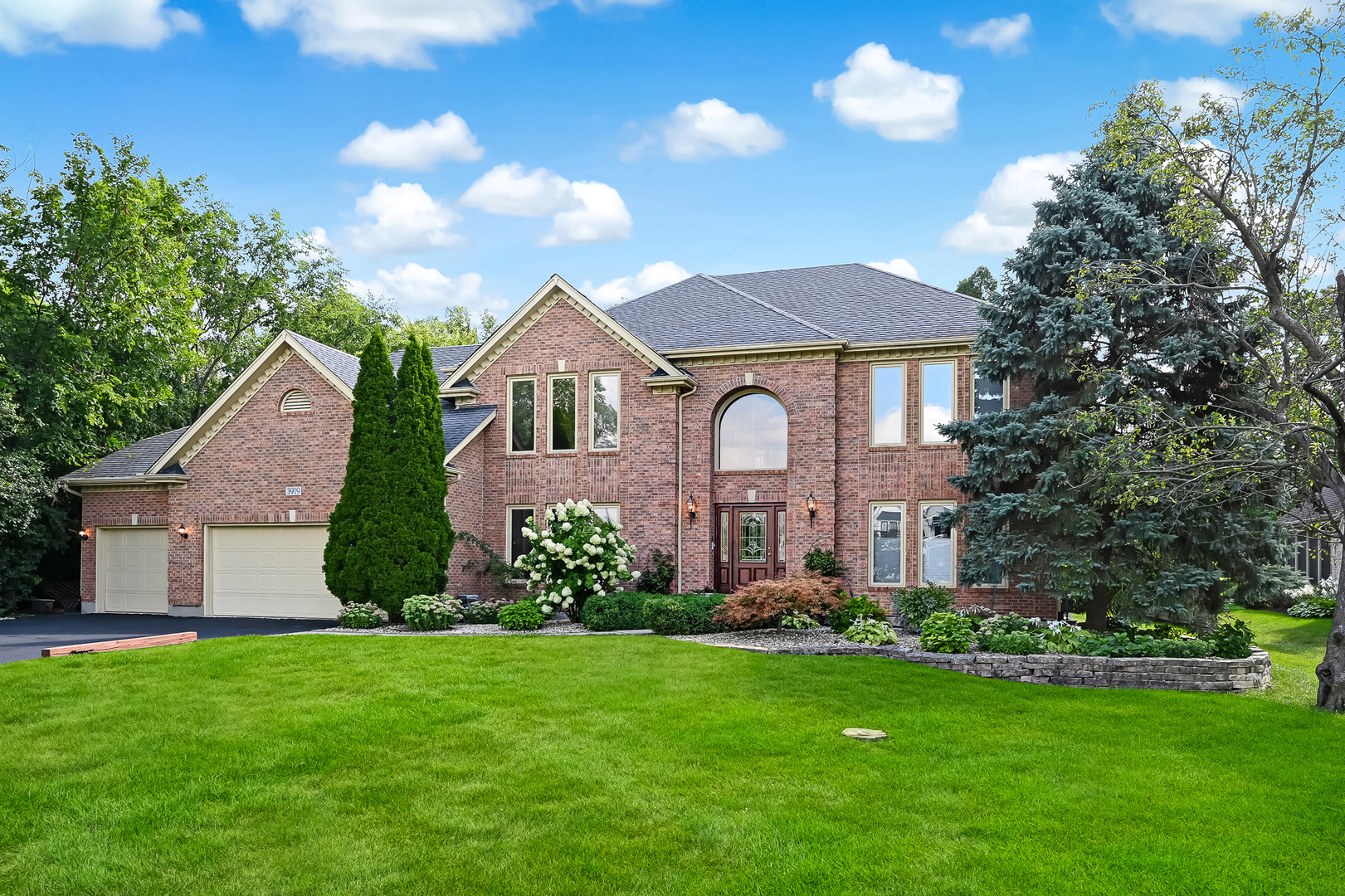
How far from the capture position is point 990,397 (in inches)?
714

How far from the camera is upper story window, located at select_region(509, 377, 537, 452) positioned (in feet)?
68.0

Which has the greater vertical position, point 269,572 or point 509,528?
point 509,528

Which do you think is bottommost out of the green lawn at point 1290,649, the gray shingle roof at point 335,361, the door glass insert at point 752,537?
the green lawn at point 1290,649

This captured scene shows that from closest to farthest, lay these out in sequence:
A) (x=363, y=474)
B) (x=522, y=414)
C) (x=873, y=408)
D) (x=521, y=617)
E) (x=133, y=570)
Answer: (x=521, y=617)
(x=363, y=474)
(x=873, y=408)
(x=522, y=414)
(x=133, y=570)

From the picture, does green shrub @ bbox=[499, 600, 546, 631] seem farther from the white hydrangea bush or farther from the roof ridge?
the roof ridge

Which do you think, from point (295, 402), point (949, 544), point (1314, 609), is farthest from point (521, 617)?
point (1314, 609)

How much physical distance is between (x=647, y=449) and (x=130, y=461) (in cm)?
1319

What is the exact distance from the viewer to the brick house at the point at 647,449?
1866cm

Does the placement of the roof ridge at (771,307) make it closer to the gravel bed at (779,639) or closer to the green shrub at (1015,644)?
the gravel bed at (779,639)

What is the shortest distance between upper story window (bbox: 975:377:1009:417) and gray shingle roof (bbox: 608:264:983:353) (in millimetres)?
1079

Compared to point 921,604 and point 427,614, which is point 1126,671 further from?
point 427,614

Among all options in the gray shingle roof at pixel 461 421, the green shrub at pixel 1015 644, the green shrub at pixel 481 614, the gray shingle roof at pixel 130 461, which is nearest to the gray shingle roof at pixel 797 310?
the gray shingle roof at pixel 461 421

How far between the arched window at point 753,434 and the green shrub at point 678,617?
424cm

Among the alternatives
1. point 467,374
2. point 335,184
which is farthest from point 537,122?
point 335,184
